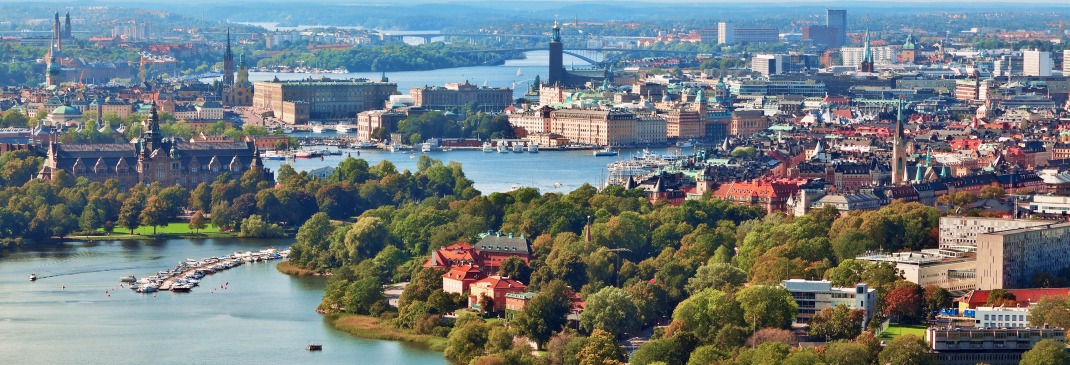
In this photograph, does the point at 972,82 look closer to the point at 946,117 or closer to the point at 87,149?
the point at 946,117

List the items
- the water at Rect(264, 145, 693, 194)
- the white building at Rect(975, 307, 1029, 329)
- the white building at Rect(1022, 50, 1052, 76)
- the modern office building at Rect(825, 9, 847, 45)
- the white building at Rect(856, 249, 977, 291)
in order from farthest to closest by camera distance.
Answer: the modern office building at Rect(825, 9, 847, 45) → the white building at Rect(1022, 50, 1052, 76) → the water at Rect(264, 145, 693, 194) → the white building at Rect(856, 249, 977, 291) → the white building at Rect(975, 307, 1029, 329)

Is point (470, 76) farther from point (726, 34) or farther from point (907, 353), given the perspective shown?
point (907, 353)

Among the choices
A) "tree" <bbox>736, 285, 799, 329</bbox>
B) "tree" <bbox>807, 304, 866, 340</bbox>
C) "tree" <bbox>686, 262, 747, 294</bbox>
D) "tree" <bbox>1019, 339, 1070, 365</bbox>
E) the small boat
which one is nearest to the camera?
"tree" <bbox>1019, 339, 1070, 365</bbox>

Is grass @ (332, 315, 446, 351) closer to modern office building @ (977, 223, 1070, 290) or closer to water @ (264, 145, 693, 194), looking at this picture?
modern office building @ (977, 223, 1070, 290)

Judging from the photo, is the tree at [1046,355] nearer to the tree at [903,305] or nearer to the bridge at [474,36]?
the tree at [903,305]

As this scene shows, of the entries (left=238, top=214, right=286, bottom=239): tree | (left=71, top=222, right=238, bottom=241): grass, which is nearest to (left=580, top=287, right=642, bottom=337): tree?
(left=238, top=214, right=286, bottom=239): tree

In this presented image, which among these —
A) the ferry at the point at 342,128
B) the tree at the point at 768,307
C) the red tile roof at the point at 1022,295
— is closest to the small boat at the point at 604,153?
the ferry at the point at 342,128
